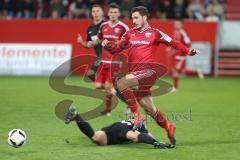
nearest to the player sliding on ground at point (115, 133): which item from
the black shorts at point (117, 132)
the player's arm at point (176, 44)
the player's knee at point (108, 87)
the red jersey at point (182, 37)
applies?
the black shorts at point (117, 132)

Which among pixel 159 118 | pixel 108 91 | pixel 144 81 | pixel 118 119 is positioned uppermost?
pixel 144 81

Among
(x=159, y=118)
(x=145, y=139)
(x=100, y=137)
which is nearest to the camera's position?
(x=145, y=139)

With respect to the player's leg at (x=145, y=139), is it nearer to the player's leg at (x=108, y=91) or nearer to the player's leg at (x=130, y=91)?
the player's leg at (x=130, y=91)

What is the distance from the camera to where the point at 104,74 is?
46.2ft

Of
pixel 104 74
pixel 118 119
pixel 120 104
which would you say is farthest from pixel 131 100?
→ pixel 120 104

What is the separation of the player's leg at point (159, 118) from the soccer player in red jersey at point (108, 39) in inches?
147

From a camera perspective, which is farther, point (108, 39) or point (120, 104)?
point (120, 104)

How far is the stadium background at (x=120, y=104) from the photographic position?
9461mm

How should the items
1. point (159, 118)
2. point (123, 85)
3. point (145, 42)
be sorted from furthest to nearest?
1. point (123, 85)
2. point (145, 42)
3. point (159, 118)

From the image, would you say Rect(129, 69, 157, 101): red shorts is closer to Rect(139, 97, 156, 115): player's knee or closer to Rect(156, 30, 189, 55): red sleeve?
Rect(139, 97, 156, 115): player's knee

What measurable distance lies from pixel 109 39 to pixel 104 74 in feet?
2.85

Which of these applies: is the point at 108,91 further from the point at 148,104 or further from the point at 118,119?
the point at 148,104

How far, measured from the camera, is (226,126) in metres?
12.1

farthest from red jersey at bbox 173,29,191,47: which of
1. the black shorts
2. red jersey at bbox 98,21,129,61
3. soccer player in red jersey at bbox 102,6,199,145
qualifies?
the black shorts
